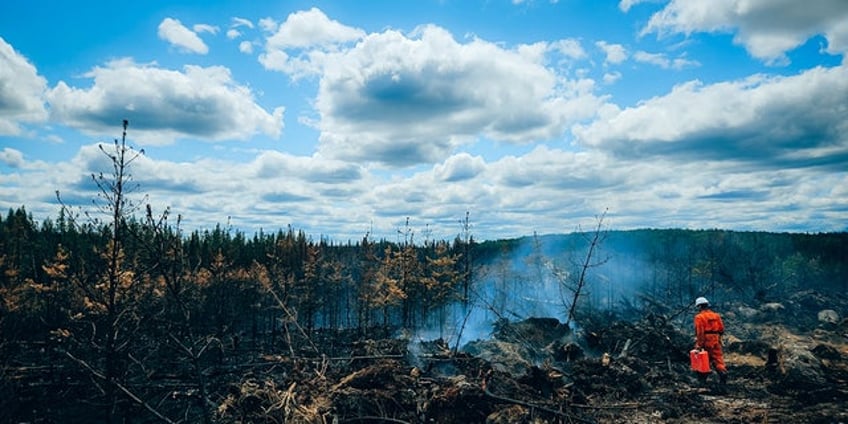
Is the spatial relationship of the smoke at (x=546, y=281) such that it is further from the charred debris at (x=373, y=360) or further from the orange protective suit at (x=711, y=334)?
the orange protective suit at (x=711, y=334)

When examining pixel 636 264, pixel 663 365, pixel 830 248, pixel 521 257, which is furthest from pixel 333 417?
pixel 830 248

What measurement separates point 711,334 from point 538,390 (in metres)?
4.77

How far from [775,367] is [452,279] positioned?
110 feet

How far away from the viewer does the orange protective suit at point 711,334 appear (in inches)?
392

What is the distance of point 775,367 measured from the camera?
11.5m

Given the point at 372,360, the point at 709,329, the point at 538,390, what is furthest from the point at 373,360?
the point at 709,329

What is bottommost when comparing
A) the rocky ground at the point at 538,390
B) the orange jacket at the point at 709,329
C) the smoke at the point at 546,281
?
the smoke at the point at 546,281

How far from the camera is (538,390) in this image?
8312 millimetres

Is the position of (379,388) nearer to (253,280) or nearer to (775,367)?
(775,367)

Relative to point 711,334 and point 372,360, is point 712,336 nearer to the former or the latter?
point 711,334

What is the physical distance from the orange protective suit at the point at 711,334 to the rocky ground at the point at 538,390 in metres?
0.62

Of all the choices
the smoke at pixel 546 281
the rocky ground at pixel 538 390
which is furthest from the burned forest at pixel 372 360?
the smoke at pixel 546 281

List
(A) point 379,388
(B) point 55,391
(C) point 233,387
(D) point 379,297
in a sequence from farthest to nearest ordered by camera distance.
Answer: (D) point 379,297
(B) point 55,391
(A) point 379,388
(C) point 233,387

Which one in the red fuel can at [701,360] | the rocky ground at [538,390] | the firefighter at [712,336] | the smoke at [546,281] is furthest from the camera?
the smoke at [546,281]
